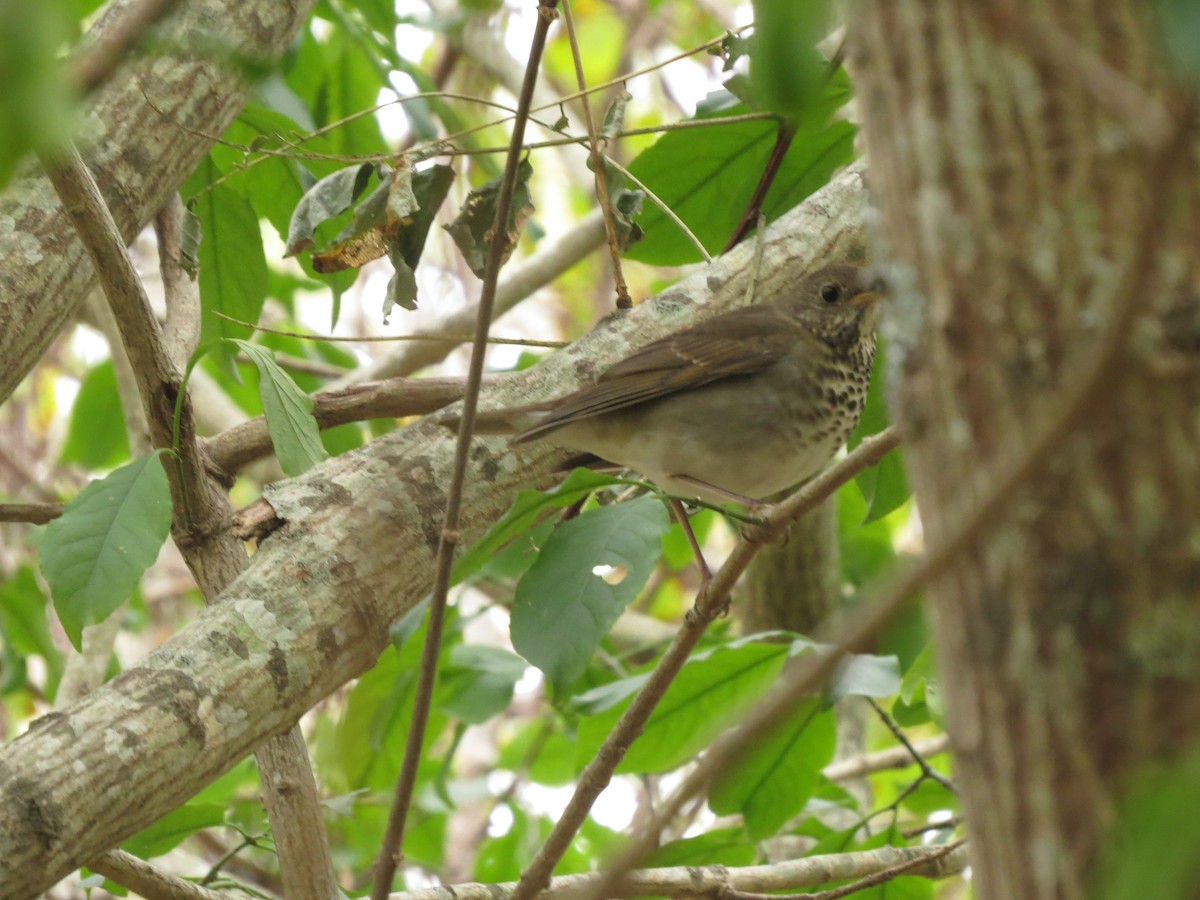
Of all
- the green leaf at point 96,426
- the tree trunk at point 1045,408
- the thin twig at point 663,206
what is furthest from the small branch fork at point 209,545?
the green leaf at point 96,426

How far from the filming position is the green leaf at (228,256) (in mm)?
3137

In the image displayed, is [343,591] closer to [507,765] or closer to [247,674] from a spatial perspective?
[247,674]

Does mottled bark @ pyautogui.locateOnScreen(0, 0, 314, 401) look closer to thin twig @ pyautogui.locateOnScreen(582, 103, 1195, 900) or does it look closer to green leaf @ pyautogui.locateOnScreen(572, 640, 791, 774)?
green leaf @ pyautogui.locateOnScreen(572, 640, 791, 774)

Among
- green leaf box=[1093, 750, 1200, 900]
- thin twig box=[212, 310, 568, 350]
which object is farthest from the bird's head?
green leaf box=[1093, 750, 1200, 900]

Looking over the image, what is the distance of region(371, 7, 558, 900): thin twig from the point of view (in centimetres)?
155

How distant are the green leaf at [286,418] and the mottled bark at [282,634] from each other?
153 mm

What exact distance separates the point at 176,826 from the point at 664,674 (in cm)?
120

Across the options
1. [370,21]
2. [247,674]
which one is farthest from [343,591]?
[370,21]

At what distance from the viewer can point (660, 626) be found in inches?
208

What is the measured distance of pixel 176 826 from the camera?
263 centimetres

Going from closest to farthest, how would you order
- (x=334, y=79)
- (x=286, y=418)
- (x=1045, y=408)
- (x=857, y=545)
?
(x=1045, y=408) < (x=286, y=418) < (x=334, y=79) < (x=857, y=545)

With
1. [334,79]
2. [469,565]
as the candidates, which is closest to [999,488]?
[469,565]

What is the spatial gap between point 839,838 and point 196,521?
1639mm

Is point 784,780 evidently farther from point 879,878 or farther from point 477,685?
point 477,685
